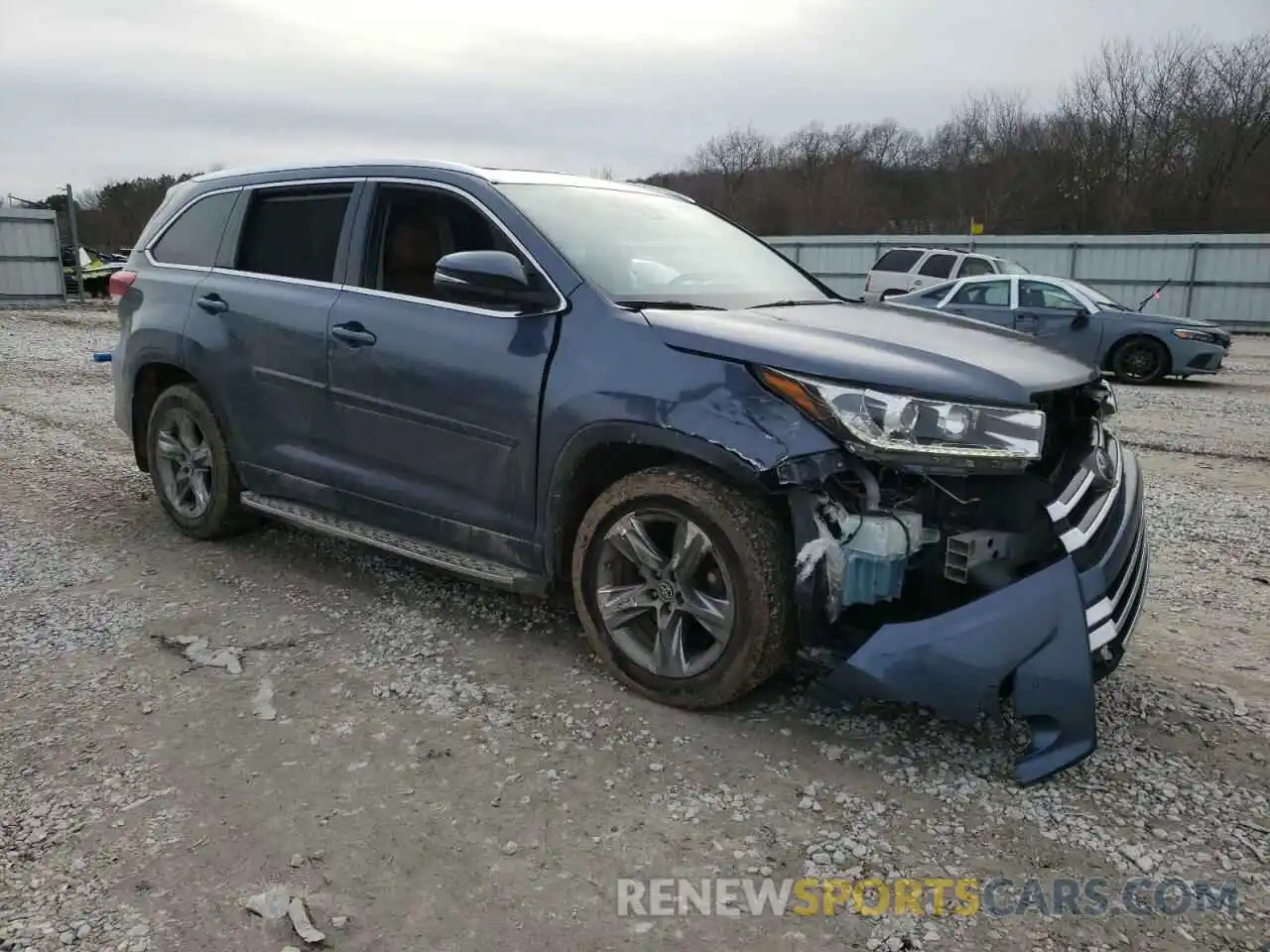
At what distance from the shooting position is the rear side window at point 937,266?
1903cm

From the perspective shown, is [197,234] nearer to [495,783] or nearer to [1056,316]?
[495,783]

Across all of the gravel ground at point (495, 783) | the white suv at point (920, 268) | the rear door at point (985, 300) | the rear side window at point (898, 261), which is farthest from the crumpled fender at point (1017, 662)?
the rear side window at point (898, 261)

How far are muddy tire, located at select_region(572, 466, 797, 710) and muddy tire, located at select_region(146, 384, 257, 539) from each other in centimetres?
220

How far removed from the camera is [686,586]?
3135 millimetres

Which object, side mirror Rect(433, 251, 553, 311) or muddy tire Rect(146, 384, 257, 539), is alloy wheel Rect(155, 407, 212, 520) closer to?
muddy tire Rect(146, 384, 257, 539)

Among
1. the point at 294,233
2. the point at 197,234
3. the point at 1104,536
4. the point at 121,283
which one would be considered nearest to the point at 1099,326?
the point at 1104,536

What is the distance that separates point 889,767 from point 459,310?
85.6 inches

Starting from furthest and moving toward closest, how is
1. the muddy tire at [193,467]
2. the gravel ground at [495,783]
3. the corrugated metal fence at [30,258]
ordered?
the corrugated metal fence at [30,258] → the muddy tire at [193,467] → the gravel ground at [495,783]

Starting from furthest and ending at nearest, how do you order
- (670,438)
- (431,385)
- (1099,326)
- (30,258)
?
(30,258), (1099,326), (431,385), (670,438)

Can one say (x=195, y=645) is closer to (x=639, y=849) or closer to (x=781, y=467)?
(x=639, y=849)

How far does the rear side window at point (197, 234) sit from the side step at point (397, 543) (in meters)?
1.27

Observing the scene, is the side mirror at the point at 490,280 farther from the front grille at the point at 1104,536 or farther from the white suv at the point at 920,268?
the white suv at the point at 920,268

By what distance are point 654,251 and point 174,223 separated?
9.04ft

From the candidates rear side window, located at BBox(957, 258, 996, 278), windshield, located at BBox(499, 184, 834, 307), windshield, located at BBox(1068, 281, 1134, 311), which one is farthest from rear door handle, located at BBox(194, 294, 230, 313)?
rear side window, located at BBox(957, 258, 996, 278)
